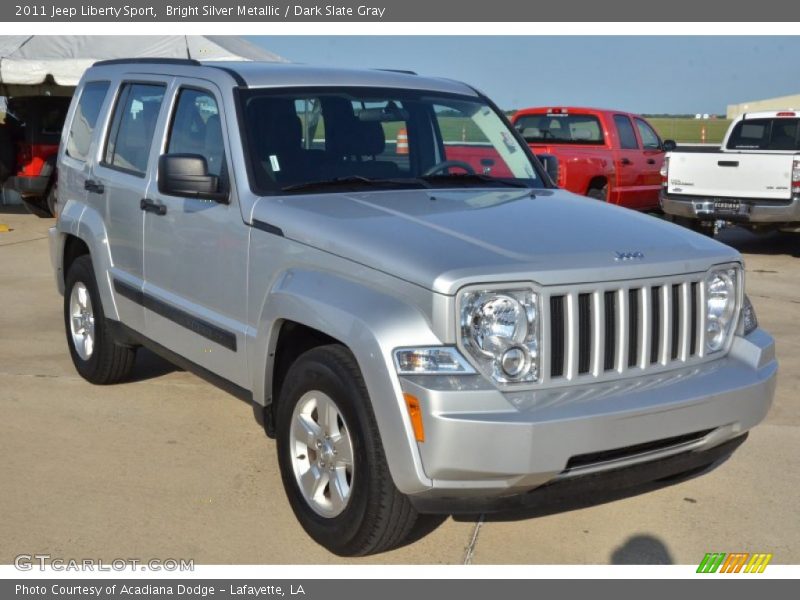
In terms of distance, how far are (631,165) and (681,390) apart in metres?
10.9

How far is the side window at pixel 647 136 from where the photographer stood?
14.7 m

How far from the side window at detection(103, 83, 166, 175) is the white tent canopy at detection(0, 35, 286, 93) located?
8.37 meters

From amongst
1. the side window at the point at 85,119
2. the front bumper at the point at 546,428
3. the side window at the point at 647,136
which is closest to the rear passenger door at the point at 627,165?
the side window at the point at 647,136

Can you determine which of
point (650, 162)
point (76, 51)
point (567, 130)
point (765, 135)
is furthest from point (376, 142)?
point (76, 51)

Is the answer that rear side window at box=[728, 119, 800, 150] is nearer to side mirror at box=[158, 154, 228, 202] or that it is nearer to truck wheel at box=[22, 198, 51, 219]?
truck wheel at box=[22, 198, 51, 219]

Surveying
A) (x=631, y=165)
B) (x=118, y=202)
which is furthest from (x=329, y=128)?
(x=631, y=165)

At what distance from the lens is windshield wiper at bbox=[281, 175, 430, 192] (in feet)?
14.6

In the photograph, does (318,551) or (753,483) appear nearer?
(318,551)

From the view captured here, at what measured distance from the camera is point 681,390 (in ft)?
12.0

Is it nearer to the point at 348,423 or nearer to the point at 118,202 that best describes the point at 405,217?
the point at 348,423

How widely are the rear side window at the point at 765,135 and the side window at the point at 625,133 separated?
1354 millimetres

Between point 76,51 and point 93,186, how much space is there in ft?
33.1

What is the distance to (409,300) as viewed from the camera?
3482 mm

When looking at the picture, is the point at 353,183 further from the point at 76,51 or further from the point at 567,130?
the point at 76,51
